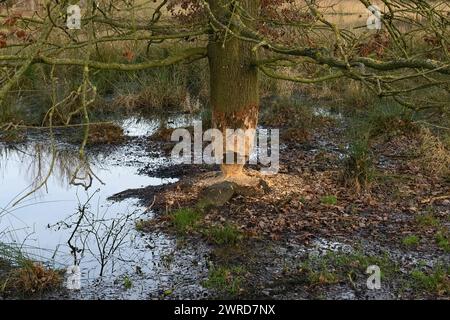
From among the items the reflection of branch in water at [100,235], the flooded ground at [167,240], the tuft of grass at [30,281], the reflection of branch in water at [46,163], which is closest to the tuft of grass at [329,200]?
the flooded ground at [167,240]

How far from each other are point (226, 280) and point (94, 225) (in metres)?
2.08

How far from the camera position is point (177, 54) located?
268 inches

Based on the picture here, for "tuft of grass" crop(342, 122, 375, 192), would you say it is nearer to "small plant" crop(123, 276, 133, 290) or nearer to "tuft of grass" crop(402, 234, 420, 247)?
"tuft of grass" crop(402, 234, 420, 247)

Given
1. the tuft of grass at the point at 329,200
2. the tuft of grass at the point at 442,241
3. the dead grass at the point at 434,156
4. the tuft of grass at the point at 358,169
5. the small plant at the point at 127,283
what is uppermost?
the dead grass at the point at 434,156

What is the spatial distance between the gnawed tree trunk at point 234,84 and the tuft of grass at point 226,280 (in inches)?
81.9

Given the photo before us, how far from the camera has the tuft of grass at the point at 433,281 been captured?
485 centimetres

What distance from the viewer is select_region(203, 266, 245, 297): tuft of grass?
507 cm

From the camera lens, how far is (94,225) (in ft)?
22.1

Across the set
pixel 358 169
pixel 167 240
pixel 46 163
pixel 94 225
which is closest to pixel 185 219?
pixel 167 240

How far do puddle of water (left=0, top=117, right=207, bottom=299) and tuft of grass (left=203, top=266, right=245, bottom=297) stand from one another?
0.43 ft

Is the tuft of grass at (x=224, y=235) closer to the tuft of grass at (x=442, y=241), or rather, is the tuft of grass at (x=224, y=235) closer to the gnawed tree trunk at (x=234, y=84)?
the gnawed tree trunk at (x=234, y=84)
